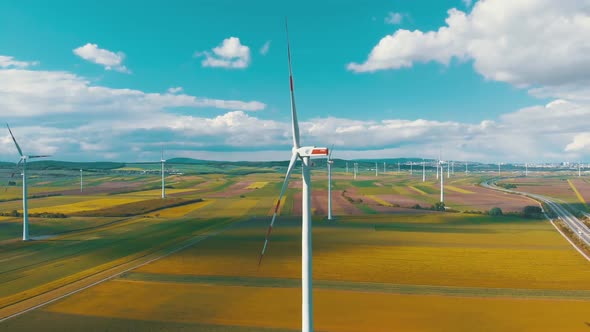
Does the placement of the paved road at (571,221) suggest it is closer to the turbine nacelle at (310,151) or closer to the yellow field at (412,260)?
the yellow field at (412,260)

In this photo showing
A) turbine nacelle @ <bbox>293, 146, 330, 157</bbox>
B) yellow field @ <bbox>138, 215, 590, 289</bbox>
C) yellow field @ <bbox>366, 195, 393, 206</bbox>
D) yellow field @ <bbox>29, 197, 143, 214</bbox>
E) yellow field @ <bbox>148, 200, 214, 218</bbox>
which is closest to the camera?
turbine nacelle @ <bbox>293, 146, 330, 157</bbox>

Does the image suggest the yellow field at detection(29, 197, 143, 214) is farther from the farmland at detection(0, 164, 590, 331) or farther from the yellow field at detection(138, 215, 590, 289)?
the yellow field at detection(138, 215, 590, 289)

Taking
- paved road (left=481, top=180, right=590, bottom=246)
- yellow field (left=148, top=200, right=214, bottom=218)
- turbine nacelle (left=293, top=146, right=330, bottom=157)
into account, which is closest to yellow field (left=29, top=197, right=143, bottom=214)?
yellow field (left=148, top=200, right=214, bottom=218)

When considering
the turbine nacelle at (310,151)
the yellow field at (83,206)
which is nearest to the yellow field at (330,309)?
the turbine nacelle at (310,151)

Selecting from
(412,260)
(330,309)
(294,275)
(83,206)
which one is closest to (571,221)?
(412,260)

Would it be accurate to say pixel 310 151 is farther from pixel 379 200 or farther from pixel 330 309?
pixel 379 200

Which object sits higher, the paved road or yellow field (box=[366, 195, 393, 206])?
yellow field (box=[366, 195, 393, 206])

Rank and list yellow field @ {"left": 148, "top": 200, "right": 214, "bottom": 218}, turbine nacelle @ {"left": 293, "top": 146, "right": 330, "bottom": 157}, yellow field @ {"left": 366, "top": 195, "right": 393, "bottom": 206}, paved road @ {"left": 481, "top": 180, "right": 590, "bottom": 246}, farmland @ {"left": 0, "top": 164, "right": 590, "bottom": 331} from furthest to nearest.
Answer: yellow field @ {"left": 366, "top": 195, "right": 393, "bottom": 206}, yellow field @ {"left": 148, "top": 200, "right": 214, "bottom": 218}, paved road @ {"left": 481, "top": 180, "right": 590, "bottom": 246}, farmland @ {"left": 0, "top": 164, "right": 590, "bottom": 331}, turbine nacelle @ {"left": 293, "top": 146, "right": 330, "bottom": 157}
